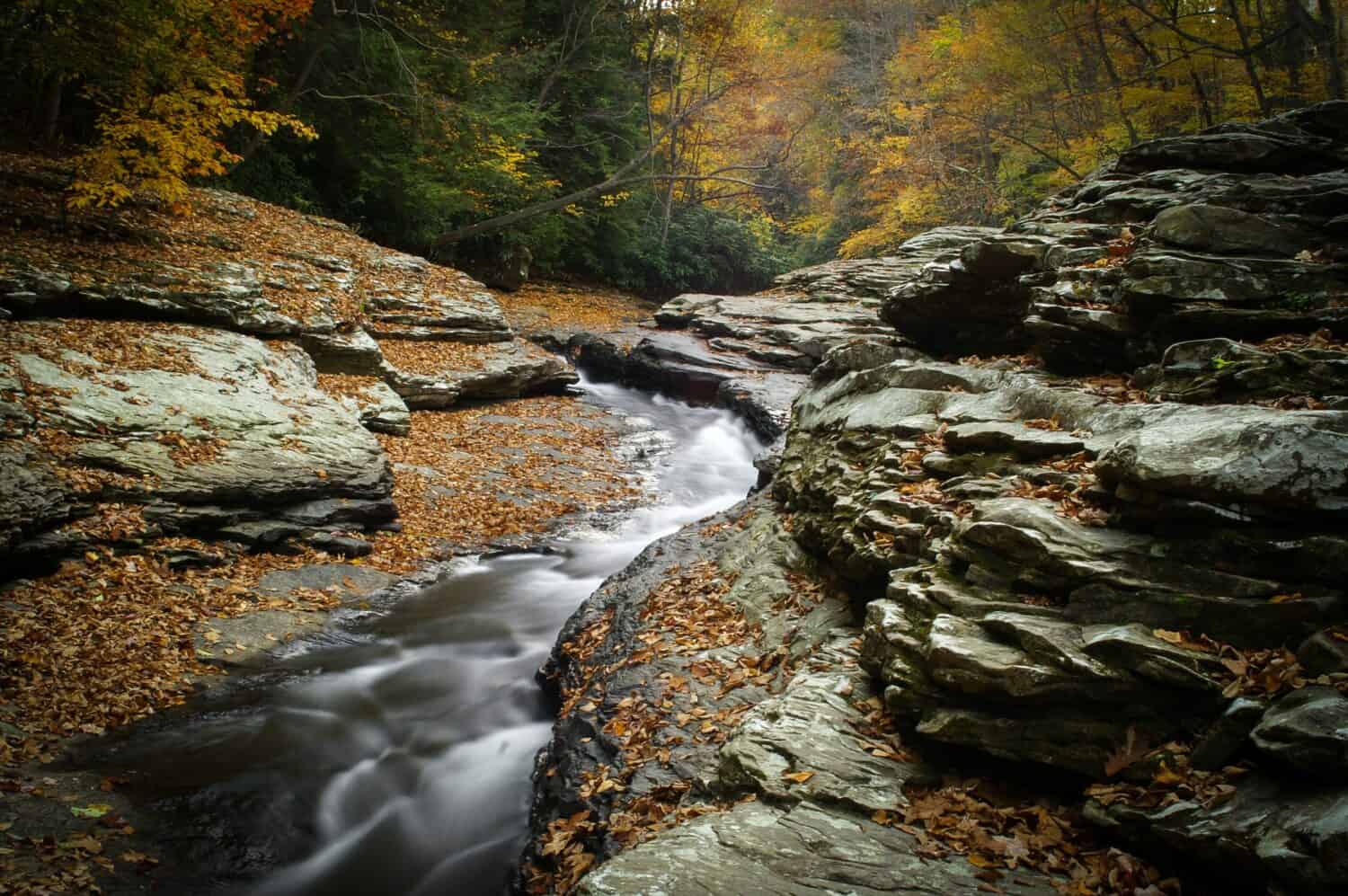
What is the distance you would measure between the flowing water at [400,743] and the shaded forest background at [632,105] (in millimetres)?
7605

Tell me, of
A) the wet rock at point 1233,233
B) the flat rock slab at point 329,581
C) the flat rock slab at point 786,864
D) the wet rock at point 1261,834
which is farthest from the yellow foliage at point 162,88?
the wet rock at point 1261,834

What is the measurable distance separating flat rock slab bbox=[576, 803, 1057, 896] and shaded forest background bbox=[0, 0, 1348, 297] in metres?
11.4

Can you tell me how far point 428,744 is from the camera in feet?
22.0

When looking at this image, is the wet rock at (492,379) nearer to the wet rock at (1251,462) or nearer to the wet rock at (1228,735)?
the wet rock at (1251,462)

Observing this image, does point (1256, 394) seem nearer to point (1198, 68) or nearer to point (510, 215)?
point (1198, 68)

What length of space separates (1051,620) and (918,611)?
2.71 ft

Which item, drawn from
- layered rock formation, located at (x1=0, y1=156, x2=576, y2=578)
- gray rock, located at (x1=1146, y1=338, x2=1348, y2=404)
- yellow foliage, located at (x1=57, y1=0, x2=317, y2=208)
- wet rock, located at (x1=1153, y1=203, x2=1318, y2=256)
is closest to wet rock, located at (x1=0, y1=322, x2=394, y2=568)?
layered rock formation, located at (x1=0, y1=156, x2=576, y2=578)

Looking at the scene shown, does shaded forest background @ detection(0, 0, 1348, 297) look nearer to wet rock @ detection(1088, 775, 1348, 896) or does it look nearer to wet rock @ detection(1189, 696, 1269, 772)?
wet rock @ detection(1189, 696, 1269, 772)

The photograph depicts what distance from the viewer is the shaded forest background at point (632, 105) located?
1087 centimetres

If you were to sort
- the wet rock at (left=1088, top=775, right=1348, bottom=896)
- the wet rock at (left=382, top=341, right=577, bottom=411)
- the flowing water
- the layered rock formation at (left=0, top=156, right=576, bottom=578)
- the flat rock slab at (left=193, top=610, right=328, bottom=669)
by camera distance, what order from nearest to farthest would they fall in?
the wet rock at (left=1088, top=775, right=1348, bottom=896)
the flowing water
the flat rock slab at (left=193, top=610, right=328, bottom=669)
the layered rock formation at (left=0, top=156, right=576, bottom=578)
the wet rock at (left=382, top=341, right=577, bottom=411)

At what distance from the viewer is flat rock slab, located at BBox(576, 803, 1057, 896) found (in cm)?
328

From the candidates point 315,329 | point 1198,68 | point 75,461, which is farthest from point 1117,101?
point 75,461

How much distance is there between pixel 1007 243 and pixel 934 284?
1077mm

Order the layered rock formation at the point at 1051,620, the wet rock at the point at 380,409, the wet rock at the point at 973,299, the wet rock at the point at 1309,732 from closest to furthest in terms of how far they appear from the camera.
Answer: the wet rock at the point at 1309,732, the layered rock formation at the point at 1051,620, the wet rock at the point at 973,299, the wet rock at the point at 380,409
